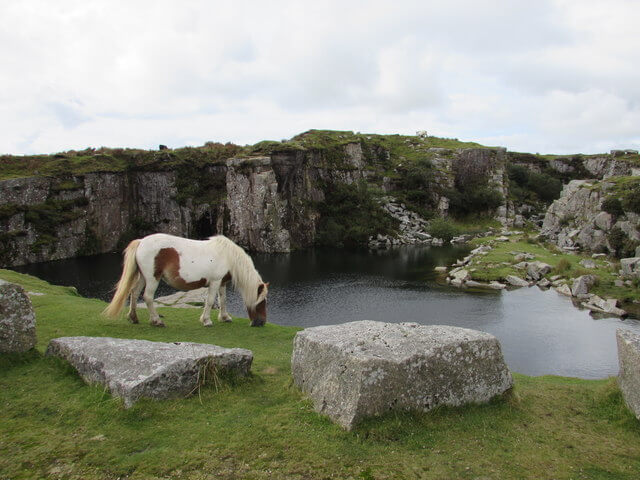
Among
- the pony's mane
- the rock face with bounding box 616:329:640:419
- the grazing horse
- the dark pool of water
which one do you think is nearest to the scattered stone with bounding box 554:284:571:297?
the dark pool of water

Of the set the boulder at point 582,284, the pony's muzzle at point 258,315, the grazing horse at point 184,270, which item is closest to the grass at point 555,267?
the boulder at point 582,284

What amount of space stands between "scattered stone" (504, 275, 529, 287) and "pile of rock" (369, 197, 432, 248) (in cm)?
3394

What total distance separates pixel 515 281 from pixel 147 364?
43778 millimetres

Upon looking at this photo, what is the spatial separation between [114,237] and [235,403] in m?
69.1

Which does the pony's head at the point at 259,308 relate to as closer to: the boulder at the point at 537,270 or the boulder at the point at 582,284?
the boulder at the point at 582,284

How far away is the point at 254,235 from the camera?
7256cm

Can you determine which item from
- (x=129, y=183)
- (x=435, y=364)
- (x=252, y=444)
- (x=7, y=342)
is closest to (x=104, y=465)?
(x=252, y=444)

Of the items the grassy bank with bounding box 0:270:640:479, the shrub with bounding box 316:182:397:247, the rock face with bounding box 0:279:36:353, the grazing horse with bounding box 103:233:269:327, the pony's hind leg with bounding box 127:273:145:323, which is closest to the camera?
the grassy bank with bounding box 0:270:640:479

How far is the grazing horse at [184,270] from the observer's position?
51.4 feet

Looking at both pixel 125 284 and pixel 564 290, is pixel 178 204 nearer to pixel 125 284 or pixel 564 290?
pixel 564 290

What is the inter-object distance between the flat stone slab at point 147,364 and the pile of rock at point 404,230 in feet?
232

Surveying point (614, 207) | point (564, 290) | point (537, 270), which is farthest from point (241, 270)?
point (614, 207)

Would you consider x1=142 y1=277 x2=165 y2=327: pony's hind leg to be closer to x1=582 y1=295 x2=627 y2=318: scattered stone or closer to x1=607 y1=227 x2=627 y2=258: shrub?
x1=582 y1=295 x2=627 y2=318: scattered stone

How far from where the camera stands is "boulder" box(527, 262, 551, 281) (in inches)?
1825
